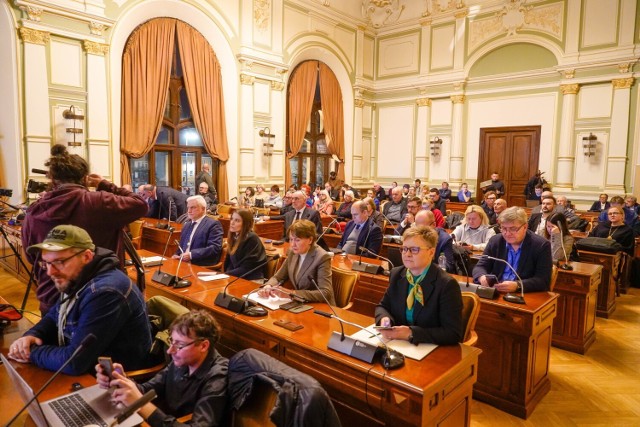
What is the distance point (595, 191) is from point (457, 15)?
5.85m

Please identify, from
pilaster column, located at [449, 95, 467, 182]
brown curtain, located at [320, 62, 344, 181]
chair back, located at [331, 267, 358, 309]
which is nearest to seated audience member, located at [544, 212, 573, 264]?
chair back, located at [331, 267, 358, 309]

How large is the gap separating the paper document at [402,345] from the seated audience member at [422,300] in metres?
0.02

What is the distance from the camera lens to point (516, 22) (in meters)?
11.0

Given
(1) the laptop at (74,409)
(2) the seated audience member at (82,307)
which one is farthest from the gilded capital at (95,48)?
(1) the laptop at (74,409)

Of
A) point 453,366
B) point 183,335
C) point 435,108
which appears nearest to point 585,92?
point 435,108

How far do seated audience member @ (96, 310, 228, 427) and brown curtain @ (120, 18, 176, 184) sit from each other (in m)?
7.44

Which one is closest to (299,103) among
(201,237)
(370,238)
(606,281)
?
(370,238)

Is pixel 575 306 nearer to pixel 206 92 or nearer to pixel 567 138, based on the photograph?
pixel 567 138

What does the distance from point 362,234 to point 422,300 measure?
8.49 feet

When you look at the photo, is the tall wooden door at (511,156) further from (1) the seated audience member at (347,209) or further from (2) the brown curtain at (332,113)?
(1) the seated audience member at (347,209)

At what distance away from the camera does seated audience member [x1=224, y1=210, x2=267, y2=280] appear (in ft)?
12.6

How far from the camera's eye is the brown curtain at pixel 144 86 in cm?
850

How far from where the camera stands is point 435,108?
12.6 m

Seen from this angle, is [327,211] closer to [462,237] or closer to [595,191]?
[462,237]
